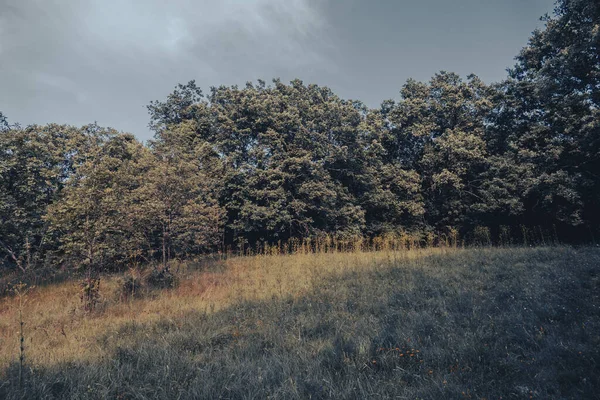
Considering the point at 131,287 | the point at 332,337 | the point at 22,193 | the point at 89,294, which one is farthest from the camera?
the point at 22,193

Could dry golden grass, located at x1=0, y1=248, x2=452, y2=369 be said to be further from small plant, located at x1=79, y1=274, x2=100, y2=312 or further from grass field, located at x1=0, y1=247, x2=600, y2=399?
small plant, located at x1=79, y1=274, x2=100, y2=312

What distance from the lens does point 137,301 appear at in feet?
26.2

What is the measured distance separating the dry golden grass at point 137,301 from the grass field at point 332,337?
56mm

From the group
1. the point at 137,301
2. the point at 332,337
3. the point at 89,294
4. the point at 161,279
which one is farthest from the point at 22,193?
the point at 332,337

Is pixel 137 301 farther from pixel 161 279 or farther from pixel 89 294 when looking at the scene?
pixel 161 279

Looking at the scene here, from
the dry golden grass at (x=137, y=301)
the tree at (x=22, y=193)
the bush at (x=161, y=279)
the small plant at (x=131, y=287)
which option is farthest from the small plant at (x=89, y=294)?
the tree at (x=22, y=193)

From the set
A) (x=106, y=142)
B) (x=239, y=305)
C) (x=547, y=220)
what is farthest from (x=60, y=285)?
(x=547, y=220)

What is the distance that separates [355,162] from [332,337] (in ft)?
55.0

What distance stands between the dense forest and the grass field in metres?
3.28

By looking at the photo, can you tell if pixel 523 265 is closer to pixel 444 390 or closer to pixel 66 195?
pixel 444 390

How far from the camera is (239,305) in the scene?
7160mm

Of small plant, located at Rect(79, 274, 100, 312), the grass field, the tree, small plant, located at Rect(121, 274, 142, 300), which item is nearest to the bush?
small plant, located at Rect(121, 274, 142, 300)

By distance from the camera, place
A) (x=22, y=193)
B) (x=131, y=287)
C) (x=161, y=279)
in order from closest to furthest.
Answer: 1. (x=131, y=287)
2. (x=161, y=279)
3. (x=22, y=193)

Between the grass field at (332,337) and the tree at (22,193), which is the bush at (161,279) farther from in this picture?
the tree at (22,193)
